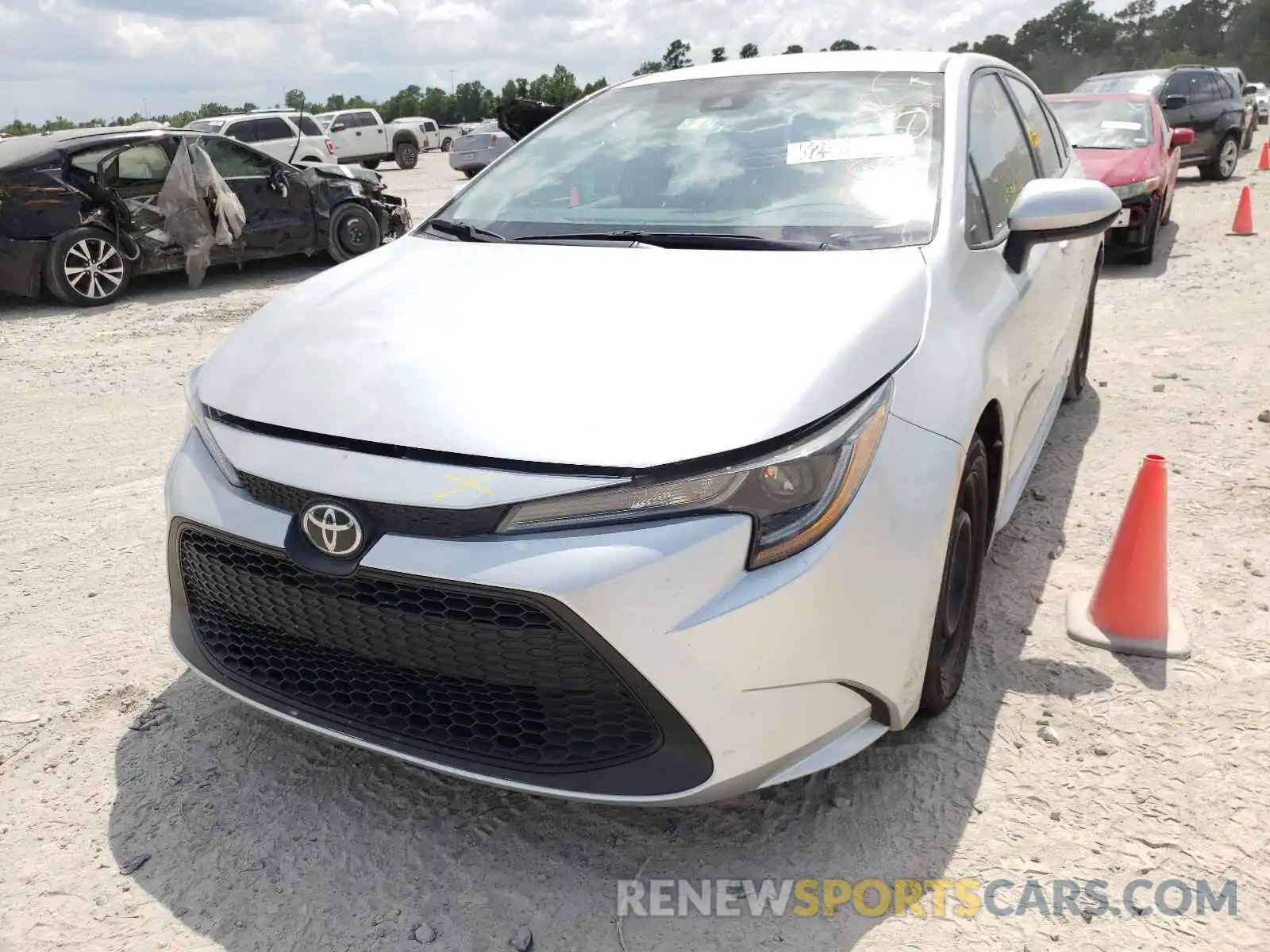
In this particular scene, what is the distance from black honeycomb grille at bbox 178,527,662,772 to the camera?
1823mm

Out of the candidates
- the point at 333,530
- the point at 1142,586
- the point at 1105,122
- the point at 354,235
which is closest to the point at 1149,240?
the point at 1105,122

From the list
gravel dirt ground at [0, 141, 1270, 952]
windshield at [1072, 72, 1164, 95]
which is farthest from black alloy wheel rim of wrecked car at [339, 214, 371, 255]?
windshield at [1072, 72, 1164, 95]

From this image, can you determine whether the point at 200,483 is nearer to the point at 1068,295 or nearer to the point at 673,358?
the point at 673,358

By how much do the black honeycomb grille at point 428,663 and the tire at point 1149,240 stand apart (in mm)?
8233

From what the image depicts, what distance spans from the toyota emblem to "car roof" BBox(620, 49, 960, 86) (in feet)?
7.25

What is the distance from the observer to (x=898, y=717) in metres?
2.12

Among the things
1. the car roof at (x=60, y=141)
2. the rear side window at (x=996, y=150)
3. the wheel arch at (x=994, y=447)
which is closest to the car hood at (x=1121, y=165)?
the rear side window at (x=996, y=150)

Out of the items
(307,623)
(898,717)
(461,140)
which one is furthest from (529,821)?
(461,140)

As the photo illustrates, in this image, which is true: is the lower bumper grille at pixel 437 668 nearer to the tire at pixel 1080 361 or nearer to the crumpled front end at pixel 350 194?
the tire at pixel 1080 361

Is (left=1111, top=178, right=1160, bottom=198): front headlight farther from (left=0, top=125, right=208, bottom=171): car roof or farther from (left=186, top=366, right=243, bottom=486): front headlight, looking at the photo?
(left=0, top=125, right=208, bottom=171): car roof

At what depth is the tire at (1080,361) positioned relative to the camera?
4.75 meters

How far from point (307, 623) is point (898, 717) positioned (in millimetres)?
1242

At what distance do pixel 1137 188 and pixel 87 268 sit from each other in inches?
349

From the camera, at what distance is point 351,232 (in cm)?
1034
